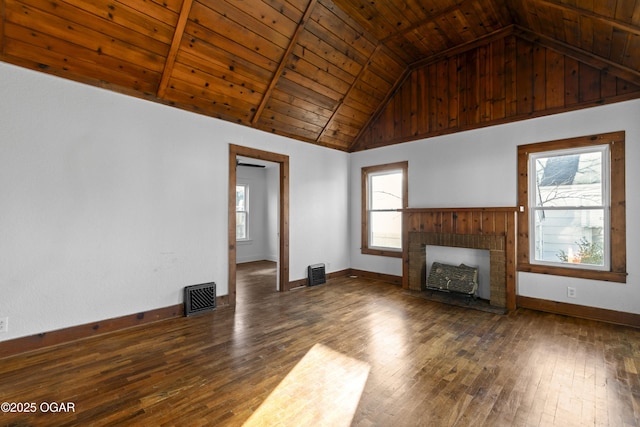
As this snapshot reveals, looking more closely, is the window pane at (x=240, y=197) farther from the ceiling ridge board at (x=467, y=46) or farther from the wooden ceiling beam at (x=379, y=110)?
the ceiling ridge board at (x=467, y=46)

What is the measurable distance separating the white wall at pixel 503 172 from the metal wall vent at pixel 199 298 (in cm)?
315

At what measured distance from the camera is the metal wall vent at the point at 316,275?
17.1 ft

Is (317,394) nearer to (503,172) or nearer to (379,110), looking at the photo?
(503,172)

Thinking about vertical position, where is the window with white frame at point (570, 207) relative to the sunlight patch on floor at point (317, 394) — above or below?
above

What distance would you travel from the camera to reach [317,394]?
2090mm

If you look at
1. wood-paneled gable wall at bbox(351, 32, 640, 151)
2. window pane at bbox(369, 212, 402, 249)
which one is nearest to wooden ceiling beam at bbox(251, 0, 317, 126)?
wood-paneled gable wall at bbox(351, 32, 640, 151)

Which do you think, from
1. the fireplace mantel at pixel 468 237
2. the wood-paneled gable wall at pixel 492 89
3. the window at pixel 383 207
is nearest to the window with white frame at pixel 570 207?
the fireplace mantel at pixel 468 237

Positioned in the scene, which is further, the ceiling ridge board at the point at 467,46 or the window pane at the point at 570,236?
the ceiling ridge board at the point at 467,46

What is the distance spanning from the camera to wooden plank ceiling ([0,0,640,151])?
9.18 feet

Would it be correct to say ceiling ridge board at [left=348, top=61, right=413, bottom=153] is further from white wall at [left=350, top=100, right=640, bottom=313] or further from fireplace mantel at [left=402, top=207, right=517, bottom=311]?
fireplace mantel at [left=402, top=207, right=517, bottom=311]

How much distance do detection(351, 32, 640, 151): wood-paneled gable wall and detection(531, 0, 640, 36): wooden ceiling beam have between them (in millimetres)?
878

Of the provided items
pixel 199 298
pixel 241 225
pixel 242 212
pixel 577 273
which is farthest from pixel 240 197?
pixel 577 273

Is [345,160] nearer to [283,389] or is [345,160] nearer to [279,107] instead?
[279,107]

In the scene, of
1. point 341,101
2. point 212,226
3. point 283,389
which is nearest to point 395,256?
point 341,101
